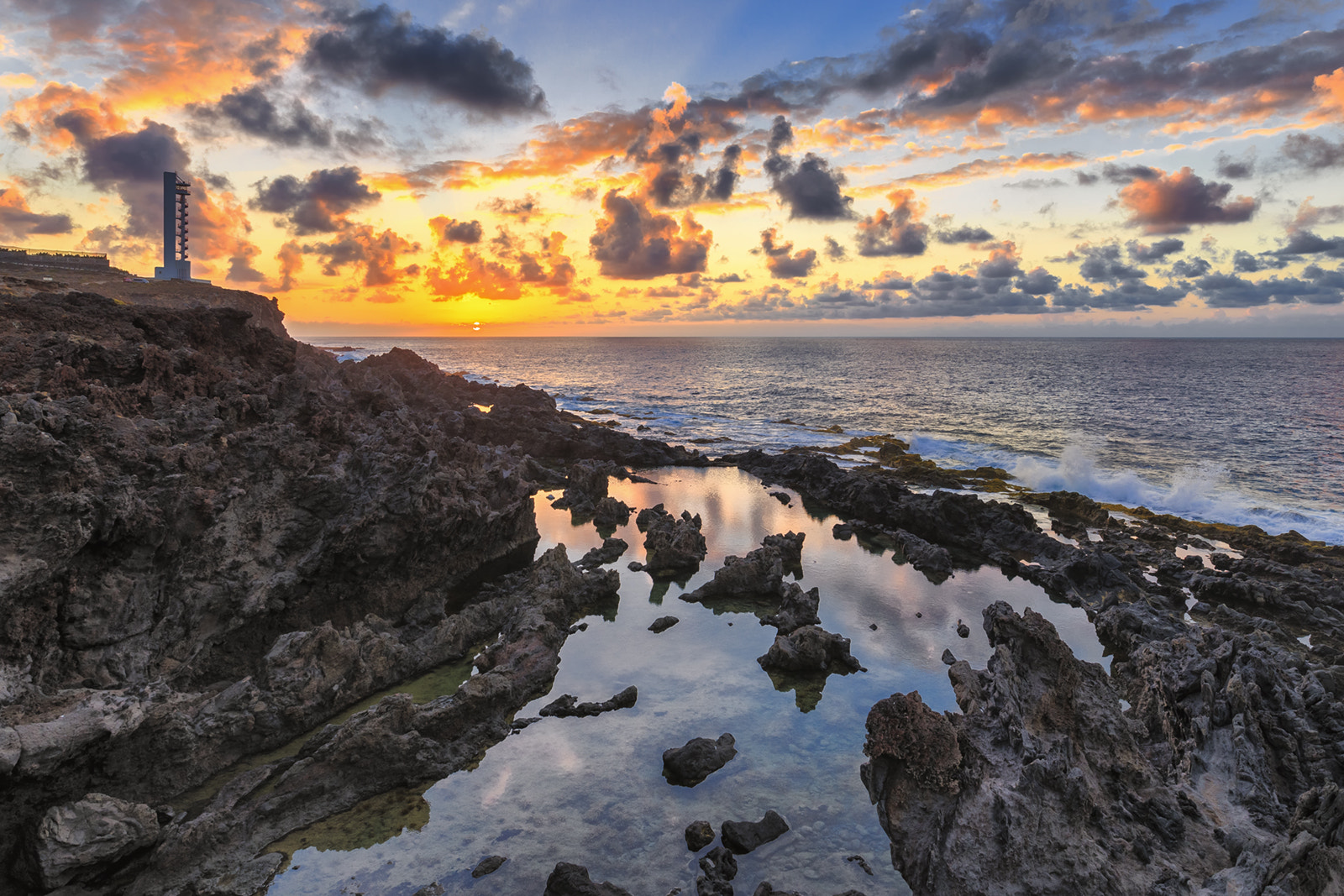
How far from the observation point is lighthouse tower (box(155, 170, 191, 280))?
241 feet

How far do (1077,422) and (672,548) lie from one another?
69566mm

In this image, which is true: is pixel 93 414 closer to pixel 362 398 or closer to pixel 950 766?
pixel 362 398

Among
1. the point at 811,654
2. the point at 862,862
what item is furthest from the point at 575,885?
the point at 811,654

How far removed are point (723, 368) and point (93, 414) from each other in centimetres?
17100

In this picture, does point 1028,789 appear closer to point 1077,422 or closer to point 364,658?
point 364,658

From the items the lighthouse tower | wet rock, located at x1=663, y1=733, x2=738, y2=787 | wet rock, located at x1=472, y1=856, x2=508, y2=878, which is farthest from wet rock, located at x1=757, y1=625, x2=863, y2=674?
the lighthouse tower

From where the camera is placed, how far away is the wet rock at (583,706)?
53.8 ft

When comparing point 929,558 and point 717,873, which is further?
point 929,558

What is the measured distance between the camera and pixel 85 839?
9898mm

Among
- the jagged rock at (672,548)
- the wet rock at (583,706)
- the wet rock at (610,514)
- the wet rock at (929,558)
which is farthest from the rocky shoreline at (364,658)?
the wet rock at (610,514)

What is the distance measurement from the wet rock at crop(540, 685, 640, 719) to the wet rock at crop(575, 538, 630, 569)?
9.18m

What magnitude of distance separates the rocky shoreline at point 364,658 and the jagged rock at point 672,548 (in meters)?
0.15

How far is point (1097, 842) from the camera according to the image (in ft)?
31.3

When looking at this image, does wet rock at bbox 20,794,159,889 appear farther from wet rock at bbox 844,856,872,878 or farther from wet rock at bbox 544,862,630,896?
wet rock at bbox 844,856,872,878
